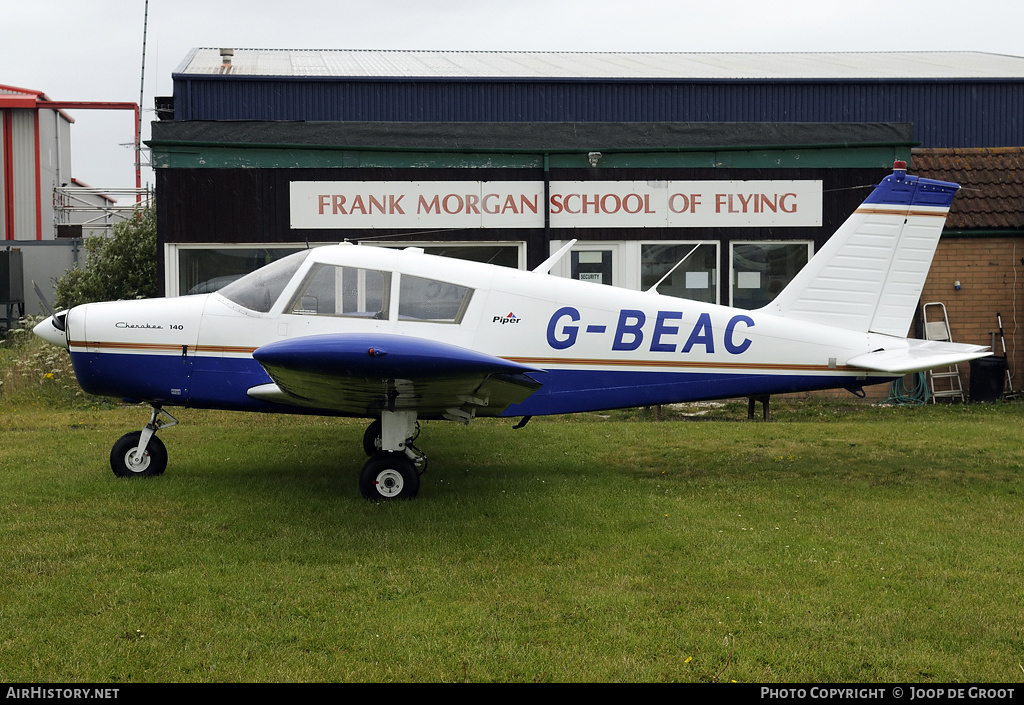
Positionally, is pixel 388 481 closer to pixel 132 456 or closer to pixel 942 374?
pixel 132 456

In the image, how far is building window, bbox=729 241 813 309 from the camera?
12.9m

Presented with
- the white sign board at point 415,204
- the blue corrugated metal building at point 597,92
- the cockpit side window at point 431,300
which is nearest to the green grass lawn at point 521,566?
the cockpit side window at point 431,300

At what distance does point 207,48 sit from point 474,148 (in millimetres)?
15152

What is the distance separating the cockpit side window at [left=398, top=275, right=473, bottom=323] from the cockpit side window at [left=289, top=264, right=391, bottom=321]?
180 mm

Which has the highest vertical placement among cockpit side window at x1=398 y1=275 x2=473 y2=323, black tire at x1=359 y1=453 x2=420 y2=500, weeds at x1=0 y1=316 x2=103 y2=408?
cockpit side window at x1=398 y1=275 x2=473 y2=323

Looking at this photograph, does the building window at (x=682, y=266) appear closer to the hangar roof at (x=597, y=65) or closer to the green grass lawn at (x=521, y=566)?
the green grass lawn at (x=521, y=566)

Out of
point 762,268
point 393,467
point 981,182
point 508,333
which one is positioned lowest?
point 393,467

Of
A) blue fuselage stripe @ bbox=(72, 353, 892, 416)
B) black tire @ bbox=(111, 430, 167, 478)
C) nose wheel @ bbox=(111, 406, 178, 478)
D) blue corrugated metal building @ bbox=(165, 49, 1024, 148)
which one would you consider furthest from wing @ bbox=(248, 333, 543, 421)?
blue corrugated metal building @ bbox=(165, 49, 1024, 148)

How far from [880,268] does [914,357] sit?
0.90 metres

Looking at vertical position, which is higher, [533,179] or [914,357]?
[533,179]

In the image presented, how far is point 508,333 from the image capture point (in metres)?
7.12

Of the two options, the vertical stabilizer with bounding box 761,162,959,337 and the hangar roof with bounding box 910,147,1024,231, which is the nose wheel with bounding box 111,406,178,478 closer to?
the vertical stabilizer with bounding box 761,162,959,337

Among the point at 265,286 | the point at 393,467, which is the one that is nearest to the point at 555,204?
the point at 265,286
